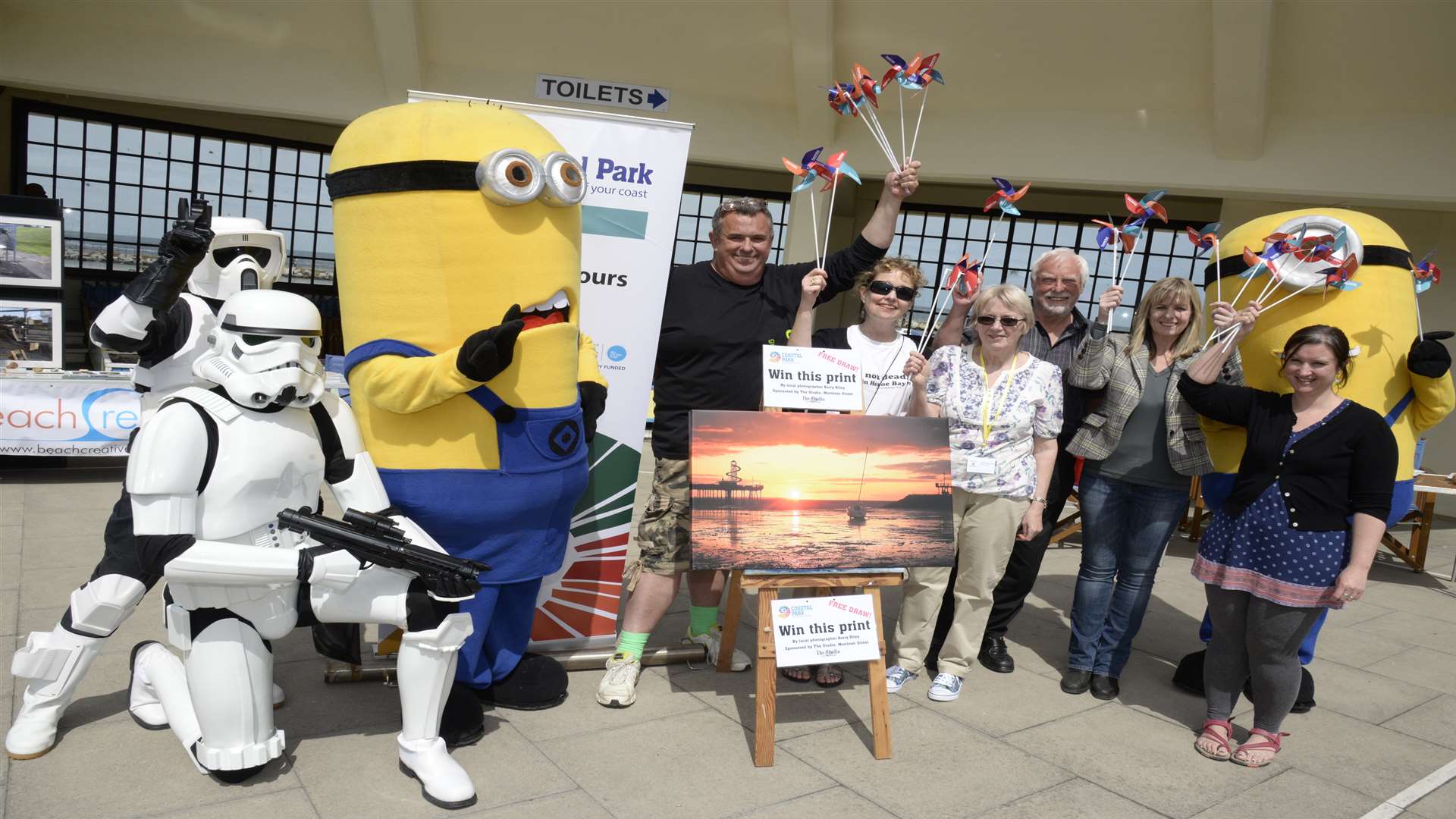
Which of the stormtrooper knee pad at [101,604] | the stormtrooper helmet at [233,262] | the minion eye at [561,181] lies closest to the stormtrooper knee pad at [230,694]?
the stormtrooper knee pad at [101,604]

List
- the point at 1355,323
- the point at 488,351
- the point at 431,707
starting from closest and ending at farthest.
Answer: the point at 488,351 < the point at 431,707 < the point at 1355,323

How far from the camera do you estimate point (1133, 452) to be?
147 inches

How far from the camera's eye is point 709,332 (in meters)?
3.58

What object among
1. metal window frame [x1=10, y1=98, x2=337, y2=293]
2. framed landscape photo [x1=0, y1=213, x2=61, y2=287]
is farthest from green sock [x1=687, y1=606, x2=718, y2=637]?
metal window frame [x1=10, y1=98, x2=337, y2=293]

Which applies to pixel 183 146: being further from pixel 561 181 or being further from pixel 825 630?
pixel 825 630

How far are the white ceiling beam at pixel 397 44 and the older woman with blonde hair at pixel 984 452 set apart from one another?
855 centimetres

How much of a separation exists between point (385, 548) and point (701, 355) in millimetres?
1500

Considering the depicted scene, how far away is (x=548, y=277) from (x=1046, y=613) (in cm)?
384

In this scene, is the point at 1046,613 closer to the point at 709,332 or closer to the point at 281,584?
the point at 709,332

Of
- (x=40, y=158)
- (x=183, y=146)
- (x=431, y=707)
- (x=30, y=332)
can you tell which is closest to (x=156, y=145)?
(x=183, y=146)

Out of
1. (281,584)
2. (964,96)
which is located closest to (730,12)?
(964,96)

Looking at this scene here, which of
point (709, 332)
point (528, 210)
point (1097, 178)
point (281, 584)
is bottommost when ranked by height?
point (281, 584)

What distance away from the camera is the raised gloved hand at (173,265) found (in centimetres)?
266

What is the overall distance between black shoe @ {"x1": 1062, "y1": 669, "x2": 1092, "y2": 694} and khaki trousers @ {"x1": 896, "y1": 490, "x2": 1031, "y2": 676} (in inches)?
18.8
